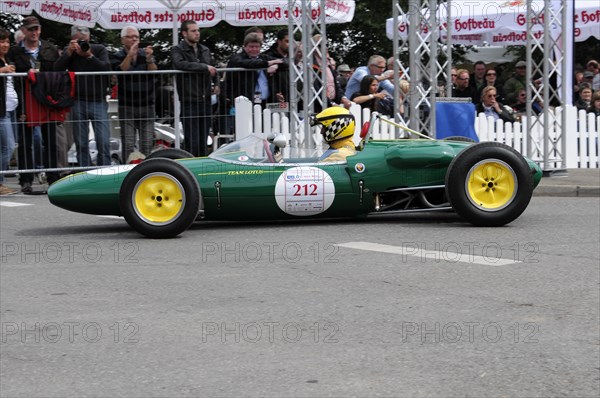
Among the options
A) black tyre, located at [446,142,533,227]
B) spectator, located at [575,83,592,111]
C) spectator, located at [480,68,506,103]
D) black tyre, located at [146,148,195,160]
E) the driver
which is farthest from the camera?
spectator, located at [480,68,506,103]

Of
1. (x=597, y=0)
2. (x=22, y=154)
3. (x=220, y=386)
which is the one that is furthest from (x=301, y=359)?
(x=597, y=0)

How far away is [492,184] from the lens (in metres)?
9.52

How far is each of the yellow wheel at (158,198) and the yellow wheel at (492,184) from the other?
2479mm

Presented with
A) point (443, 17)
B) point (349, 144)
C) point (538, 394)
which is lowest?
point (538, 394)

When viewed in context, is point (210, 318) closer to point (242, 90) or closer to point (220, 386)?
point (220, 386)

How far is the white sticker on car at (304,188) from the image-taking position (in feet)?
31.3

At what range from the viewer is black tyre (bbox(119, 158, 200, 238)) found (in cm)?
916

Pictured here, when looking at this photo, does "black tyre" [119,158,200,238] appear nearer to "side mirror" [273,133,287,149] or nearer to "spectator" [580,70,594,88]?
"side mirror" [273,133,287,149]

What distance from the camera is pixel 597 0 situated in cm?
1997

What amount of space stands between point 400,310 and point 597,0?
15.2 m

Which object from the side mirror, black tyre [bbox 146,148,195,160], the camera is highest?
the camera

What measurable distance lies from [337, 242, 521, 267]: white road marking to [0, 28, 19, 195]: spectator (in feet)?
20.5

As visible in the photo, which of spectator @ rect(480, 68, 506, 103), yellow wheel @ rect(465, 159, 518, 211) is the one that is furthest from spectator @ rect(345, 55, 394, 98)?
yellow wheel @ rect(465, 159, 518, 211)

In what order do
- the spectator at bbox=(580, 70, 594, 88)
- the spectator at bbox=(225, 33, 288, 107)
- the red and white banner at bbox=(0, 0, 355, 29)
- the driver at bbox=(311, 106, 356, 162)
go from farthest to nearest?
the spectator at bbox=(580, 70, 594, 88) → the red and white banner at bbox=(0, 0, 355, 29) → the spectator at bbox=(225, 33, 288, 107) → the driver at bbox=(311, 106, 356, 162)
